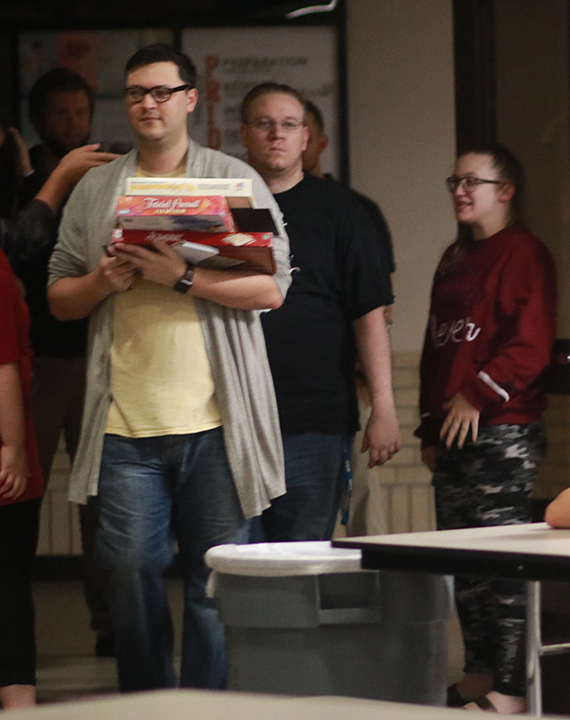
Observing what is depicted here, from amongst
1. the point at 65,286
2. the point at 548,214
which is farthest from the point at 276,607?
the point at 548,214

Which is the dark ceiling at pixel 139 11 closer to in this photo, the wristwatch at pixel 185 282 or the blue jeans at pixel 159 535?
the wristwatch at pixel 185 282

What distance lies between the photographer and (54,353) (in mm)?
3287

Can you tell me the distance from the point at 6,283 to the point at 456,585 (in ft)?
4.83

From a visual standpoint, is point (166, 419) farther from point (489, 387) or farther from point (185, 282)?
point (489, 387)

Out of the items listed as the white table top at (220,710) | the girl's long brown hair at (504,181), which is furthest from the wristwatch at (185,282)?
the white table top at (220,710)

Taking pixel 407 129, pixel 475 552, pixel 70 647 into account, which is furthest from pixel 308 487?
pixel 407 129

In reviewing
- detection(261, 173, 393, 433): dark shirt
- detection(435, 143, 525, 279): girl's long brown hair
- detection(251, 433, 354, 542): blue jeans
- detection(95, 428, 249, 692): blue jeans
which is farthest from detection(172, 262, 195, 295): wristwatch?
detection(435, 143, 525, 279): girl's long brown hair

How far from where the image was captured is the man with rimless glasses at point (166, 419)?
234 cm

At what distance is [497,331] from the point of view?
2801 mm

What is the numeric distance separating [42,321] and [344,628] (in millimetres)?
1769

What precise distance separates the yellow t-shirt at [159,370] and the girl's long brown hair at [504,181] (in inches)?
35.9

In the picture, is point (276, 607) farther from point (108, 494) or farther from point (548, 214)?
point (548, 214)

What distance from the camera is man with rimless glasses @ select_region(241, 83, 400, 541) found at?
2699mm

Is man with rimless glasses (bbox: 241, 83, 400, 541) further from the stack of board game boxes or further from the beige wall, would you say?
the beige wall
